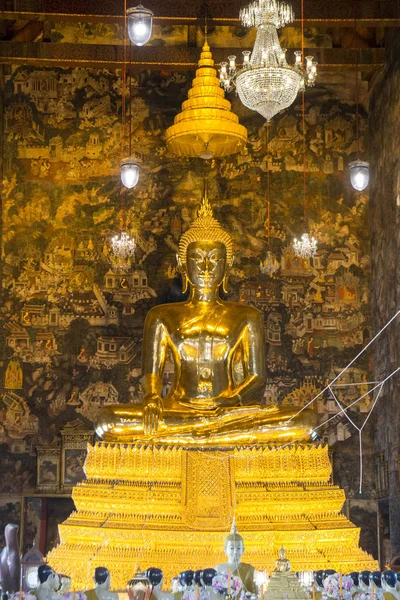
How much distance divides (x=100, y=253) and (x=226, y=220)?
1.35 meters

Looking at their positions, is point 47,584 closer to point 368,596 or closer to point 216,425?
point 368,596

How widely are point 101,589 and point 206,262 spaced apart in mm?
4119

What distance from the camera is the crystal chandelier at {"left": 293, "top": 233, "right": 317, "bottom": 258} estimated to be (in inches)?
394

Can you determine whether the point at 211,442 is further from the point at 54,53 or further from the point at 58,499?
the point at 54,53

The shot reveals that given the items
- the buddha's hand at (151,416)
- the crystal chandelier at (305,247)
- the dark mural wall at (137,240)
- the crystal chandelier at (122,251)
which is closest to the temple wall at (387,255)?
the dark mural wall at (137,240)

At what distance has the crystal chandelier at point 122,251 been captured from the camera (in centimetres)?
1033

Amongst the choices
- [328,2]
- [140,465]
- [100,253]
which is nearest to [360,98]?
[328,2]

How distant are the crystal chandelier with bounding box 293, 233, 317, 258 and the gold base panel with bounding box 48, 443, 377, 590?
332cm

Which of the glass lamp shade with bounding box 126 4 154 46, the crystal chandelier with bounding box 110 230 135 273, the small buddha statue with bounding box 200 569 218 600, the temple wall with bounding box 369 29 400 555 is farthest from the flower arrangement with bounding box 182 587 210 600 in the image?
the crystal chandelier with bounding box 110 230 135 273

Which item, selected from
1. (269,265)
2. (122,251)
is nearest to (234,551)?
(122,251)

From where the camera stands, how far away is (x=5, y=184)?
11.3 m

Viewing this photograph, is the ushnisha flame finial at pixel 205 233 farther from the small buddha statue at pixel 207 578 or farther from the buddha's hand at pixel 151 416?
the small buddha statue at pixel 207 578

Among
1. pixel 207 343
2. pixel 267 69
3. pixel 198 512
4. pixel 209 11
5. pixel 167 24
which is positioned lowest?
pixel 198 512

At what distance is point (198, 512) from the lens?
6652 mm
